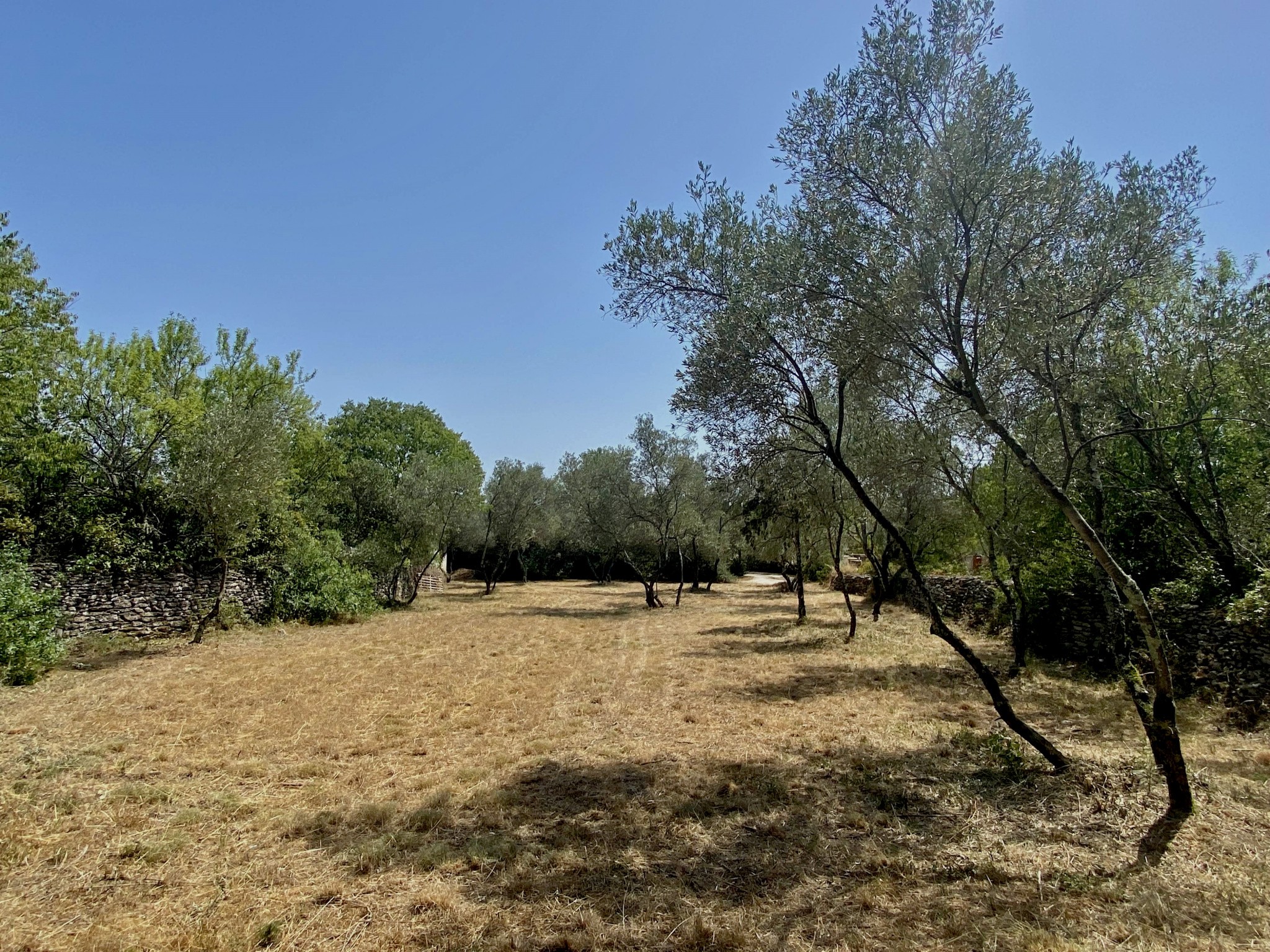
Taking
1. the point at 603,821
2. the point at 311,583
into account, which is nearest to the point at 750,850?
the point at 603,821

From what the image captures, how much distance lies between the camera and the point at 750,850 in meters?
4.86

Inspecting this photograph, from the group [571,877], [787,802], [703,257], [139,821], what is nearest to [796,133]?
[703,257]

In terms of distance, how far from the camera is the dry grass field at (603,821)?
12.1 ft

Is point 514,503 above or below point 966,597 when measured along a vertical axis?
above

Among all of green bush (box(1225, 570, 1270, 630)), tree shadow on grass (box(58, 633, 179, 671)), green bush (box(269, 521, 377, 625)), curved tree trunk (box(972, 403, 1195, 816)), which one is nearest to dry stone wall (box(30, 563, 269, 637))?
tree shadow on grass (box(58, 633, 179, 671))

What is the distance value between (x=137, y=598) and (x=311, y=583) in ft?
17.5

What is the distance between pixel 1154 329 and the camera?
8.61 m

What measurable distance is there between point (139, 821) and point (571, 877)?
3941 millimetres

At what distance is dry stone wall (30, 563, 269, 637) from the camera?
1489 cm

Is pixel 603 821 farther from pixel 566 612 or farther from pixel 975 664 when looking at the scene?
pixel 566 612

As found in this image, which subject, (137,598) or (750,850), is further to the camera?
(137,598)

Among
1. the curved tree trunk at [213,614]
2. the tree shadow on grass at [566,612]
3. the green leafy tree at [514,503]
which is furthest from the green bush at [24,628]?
the green leafy tree at [514,503]

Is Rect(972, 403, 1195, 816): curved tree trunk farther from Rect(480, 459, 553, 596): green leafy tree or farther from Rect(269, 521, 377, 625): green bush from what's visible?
Rect(480, 459, 553, 596): green leafy tree

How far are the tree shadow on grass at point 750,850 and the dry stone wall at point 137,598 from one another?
1487 centimetres
